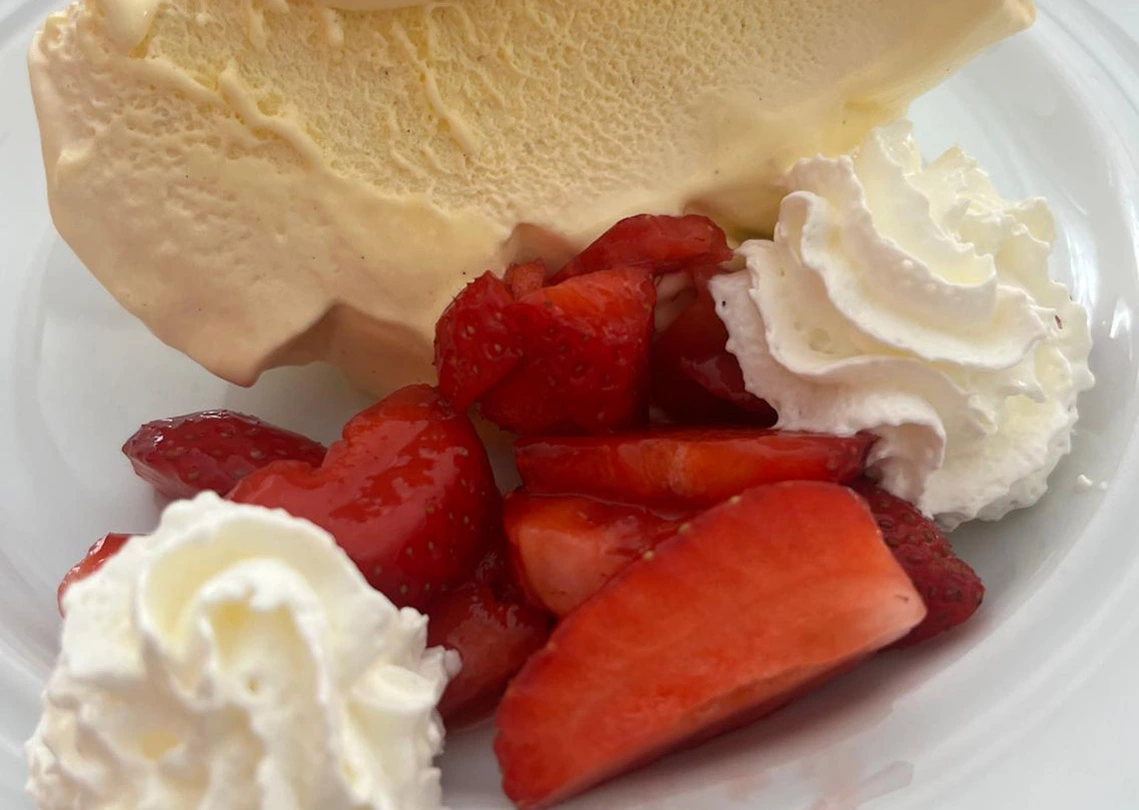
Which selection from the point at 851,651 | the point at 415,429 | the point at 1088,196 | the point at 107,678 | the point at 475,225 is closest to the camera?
the point at 107,678

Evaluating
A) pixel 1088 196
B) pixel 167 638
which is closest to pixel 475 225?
pixel 167 638

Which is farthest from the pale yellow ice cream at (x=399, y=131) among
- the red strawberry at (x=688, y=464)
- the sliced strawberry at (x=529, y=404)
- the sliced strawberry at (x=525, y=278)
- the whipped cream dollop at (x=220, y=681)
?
the whipped cream dollop at (x=220, y=681)

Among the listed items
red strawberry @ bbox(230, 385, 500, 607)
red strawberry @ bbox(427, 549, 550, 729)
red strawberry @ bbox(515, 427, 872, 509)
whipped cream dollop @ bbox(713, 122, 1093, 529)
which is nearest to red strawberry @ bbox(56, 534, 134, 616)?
red strawberry @ bbox(230, 385, 500, 607)

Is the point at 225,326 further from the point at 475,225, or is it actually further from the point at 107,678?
the point at 107,678

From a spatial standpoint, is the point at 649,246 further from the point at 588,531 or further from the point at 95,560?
the point at 95,560

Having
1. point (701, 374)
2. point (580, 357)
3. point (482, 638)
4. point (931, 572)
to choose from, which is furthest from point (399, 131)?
point (931, 572)

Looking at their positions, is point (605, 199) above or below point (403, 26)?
below

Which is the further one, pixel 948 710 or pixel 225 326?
pixel 225 326
